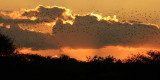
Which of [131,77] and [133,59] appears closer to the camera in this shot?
[131,77]

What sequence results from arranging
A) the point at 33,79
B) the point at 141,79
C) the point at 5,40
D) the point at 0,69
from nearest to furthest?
the point at 33,79, the point at 141,79, the point at 0,69, the point at 5,40

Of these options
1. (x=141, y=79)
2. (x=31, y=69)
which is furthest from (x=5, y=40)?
(x=141, y=79)

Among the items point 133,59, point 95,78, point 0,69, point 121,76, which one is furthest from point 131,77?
point 133,59

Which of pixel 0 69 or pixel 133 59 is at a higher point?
pixel 133 59

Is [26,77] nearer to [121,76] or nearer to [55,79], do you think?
[55,79]

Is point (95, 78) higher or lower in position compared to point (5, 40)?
lower

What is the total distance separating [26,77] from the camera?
128 feet

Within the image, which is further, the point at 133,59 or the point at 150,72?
the point at 133,59

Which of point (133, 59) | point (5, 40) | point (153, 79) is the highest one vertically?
point (5, 40)

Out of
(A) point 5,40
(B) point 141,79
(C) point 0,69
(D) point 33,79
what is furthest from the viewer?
(A) point 5,40

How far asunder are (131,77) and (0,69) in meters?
19.1

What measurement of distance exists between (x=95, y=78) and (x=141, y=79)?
663 cm

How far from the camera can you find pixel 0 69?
44.6 meters

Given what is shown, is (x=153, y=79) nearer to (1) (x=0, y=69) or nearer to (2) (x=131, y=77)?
(2) (x=131, y=77)
